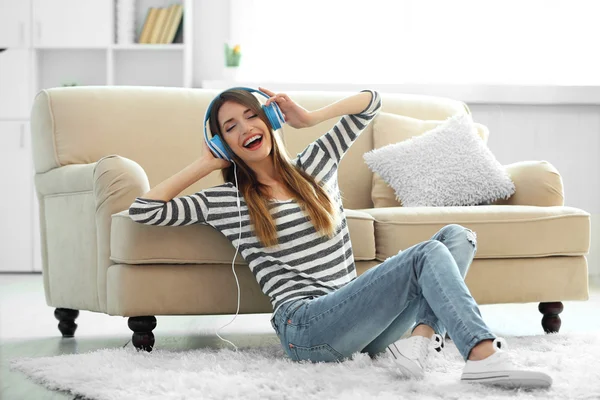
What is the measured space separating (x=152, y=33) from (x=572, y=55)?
2.42m

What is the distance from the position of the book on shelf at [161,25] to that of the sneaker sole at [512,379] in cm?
334

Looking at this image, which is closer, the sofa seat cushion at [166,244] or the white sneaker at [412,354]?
the white sneaker at [412,354]

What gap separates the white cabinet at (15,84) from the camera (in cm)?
445

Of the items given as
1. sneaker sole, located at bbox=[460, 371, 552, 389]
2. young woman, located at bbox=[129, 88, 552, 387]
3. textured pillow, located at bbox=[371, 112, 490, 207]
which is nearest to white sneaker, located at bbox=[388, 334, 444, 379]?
young woman, located at bbox=[129, 88, 552, 387]

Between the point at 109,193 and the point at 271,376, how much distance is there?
31.7 inches

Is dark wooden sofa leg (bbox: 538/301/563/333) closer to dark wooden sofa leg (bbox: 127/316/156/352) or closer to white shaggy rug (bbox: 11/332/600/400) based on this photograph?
white shaggy rug (bbox: 11/332/600/400)

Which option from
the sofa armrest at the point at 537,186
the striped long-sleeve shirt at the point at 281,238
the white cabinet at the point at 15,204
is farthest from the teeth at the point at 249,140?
the white cabinet at the point at 15,204

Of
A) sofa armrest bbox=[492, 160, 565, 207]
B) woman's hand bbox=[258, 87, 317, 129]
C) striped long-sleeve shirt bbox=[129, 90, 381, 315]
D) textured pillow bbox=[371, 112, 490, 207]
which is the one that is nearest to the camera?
striped long-sleeve shirt bbox=[129, 90, 381, 315]

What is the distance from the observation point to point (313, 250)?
1.92 meters

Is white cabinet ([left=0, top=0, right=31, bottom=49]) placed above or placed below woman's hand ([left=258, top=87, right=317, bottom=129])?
above

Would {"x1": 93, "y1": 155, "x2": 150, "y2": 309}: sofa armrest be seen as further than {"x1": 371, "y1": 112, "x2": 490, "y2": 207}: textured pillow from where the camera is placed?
No

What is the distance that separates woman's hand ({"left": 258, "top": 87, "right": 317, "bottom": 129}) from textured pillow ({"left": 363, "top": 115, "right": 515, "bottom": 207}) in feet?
2.58

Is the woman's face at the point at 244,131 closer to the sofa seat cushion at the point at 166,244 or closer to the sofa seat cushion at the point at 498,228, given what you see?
the sofa seat cushion at the point at 166,244

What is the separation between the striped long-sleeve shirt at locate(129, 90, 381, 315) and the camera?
190cm
